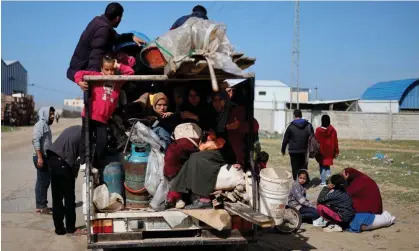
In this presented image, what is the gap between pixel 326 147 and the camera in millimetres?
10961

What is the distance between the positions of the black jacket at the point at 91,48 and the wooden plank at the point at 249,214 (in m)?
2.40

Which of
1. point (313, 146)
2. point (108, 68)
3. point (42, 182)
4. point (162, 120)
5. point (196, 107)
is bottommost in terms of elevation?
point (42, 182)

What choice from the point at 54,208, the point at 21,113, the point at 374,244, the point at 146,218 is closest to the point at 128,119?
the point at 146,218

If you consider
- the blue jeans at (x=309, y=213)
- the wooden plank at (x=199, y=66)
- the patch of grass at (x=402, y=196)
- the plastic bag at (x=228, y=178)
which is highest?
the wooden plank at (x=199, y=66)

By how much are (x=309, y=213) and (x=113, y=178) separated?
375 centimetres

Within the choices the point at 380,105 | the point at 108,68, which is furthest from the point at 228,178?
the point at 380,105

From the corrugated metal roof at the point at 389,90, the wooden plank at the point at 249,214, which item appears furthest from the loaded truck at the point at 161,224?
the corrugated metal roof at the point at 389,90

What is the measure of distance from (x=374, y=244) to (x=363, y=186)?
1128 mm

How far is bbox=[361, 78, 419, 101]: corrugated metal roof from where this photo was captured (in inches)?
1804

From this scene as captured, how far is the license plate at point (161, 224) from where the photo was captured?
4.97 meters

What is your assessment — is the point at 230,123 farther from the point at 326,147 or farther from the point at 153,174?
the point at 326,147

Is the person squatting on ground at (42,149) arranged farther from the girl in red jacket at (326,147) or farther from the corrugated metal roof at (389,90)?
the corrugated metal roof at (389,90)

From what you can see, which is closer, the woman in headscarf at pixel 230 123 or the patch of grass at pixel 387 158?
the woman in headscarf at pixel 230 123

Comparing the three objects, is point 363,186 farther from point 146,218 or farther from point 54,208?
point 54,208
